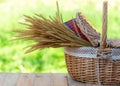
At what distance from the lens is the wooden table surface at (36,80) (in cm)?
222

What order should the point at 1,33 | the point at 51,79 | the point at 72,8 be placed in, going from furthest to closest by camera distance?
the point at 72,8
the point at 1,33
the point at 51,79

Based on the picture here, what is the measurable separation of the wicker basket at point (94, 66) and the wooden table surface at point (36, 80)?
0.06 m

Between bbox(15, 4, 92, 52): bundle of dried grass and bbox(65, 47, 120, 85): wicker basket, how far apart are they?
0.05 m

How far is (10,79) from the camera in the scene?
2.31 meters

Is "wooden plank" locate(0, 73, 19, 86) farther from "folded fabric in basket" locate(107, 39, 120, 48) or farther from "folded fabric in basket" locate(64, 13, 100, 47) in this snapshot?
"folded fabric in basket" locate(107, 39, 120, 48)

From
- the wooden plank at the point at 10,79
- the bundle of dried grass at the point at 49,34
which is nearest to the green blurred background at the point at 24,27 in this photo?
the wooden plank at the point at 10,79

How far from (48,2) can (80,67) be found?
7.43ft

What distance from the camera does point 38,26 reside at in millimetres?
2189

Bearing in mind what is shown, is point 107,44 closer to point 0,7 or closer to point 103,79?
point 103,79

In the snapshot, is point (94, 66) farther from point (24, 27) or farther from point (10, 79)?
point (24, 27)

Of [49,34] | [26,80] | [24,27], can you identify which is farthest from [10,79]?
[24,27]

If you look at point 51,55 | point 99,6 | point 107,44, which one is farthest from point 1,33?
point 107,44

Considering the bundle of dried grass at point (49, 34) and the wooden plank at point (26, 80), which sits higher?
the bundle of dried grass at point (49, 34)

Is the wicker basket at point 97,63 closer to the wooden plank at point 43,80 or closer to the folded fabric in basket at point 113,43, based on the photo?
the folded fabric in basket at point 113,43
